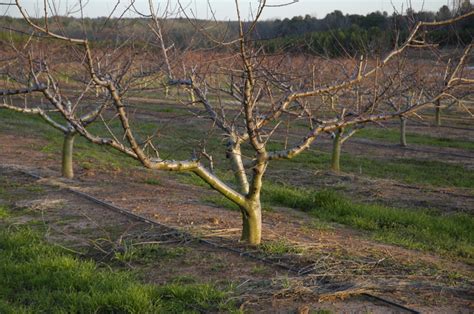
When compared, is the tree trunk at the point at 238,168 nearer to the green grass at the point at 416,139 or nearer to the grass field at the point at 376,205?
the grass field at the point at 376,205

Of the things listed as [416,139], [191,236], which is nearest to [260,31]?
[191,236]

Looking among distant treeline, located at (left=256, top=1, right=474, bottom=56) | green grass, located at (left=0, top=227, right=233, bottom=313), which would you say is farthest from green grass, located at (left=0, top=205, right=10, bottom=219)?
distant treeline, located at (left=256, top=1, right=474, bottom=56)

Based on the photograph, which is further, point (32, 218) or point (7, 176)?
point (7, 176)

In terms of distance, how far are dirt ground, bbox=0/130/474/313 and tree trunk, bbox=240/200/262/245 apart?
126 millimetres

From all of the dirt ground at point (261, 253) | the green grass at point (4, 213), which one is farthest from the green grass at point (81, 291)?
the green grass at point (4, 213)

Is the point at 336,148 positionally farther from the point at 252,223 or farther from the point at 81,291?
the point at 81,291

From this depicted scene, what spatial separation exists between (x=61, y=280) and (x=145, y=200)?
3.29m

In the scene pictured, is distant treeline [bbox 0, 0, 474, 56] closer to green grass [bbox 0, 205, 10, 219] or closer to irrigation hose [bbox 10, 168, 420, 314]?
irrigation hose [bbox 10, 168, 420, 314]

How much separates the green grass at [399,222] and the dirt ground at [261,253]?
0.30 m

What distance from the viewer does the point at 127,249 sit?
5.57m

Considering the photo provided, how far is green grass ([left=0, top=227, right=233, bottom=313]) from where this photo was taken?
4.18 meters

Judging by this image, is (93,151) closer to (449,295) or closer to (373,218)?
(373,218)

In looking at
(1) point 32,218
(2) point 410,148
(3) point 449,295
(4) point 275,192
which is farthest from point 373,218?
(2) point 410,148

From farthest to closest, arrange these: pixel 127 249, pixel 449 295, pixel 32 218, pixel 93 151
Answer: pixel 93 151 → pixel 32 218 → pixel 127 249 → pixel 449 295
